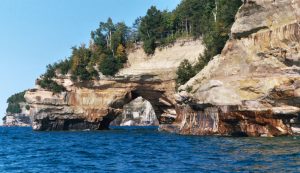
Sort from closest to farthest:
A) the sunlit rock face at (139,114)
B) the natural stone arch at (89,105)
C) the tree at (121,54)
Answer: the natural stone arch at (89,105) → the tree at (121,54) → the sunlit rock face at (139,114)

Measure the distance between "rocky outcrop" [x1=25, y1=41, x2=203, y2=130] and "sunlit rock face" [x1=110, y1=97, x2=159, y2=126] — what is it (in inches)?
2631

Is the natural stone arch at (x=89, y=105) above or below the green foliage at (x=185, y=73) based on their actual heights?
below

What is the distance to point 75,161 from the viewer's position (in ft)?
80.4

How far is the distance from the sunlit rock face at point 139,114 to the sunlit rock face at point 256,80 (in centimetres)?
10194

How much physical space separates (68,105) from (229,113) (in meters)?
45.1

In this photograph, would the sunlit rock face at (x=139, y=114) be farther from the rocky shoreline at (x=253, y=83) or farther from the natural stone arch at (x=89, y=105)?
the rocky shoreline at (x=253, y=83)

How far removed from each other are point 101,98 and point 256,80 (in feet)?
141

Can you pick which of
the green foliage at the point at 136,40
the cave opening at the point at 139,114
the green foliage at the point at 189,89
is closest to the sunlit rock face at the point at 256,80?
the green foliage at the point at 189,89

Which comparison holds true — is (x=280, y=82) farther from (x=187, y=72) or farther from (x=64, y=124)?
(x=64, y=124)

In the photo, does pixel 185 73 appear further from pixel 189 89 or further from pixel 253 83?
pixel 253 83

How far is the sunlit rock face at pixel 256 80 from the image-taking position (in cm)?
3972

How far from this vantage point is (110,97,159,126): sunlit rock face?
151m

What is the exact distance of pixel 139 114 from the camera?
156250 mm

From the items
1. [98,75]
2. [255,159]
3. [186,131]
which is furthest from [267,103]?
[98,75]
